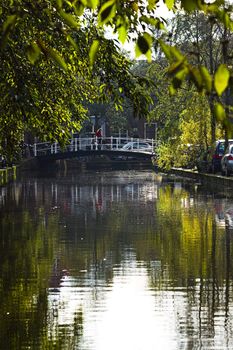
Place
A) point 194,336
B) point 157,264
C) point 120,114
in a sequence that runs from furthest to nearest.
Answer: point 120,114 → point 157,264 → point 194,336

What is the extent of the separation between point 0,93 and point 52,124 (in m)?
1.56

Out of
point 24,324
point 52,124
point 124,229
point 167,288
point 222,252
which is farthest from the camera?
point 124,229

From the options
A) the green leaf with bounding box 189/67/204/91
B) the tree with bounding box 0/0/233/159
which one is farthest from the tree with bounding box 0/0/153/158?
the green leaf with bounding box 189/67/204/91

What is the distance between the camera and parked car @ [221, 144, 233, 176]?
145 ft

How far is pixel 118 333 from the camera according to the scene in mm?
9664

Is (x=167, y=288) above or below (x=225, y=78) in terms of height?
below

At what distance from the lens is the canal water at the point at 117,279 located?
31.6 feet

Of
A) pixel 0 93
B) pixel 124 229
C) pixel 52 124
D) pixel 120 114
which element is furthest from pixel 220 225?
pixel 120 114

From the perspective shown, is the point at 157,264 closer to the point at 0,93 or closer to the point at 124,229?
the point at 0,93

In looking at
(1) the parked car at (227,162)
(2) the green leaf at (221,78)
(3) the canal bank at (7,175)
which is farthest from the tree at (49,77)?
(3) the canal bank at (7,175)

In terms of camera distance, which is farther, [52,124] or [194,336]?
[52,124]

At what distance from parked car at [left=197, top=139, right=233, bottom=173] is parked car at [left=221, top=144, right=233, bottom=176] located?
2.63 m

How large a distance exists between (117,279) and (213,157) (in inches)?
1426

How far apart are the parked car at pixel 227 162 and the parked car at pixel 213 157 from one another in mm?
2629
